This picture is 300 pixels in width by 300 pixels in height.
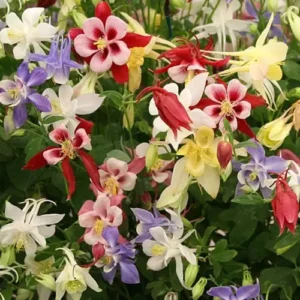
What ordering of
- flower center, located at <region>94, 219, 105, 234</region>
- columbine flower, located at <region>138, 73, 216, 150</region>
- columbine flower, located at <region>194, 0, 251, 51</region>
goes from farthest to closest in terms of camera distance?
1. columbine flower, located at <region>194, 0, 251, 51</region>
2. flower center, located at <region>94, 219, 105, 234</region>
3. columbine flower, located at <region>138, 73, 216, 150</region>

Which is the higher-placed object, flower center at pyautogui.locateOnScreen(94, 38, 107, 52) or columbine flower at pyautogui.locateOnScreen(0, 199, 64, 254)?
flower center at pyautogui.locateOnScreen(94, 38, 107, 52)

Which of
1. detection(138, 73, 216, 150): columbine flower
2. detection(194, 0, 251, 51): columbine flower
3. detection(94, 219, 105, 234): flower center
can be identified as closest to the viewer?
detection(138, 73, 216, 150): columbine flower

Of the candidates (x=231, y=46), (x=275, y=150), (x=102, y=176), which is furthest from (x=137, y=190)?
(x=231, y=46)

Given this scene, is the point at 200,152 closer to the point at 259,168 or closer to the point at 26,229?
the point at 259,168

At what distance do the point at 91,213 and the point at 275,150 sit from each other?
0.21 metres

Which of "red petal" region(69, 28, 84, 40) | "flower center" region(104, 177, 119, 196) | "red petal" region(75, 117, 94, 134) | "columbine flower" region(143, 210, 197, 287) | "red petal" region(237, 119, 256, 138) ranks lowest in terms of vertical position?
"columbine flower" region(143, 210, 197, 287)

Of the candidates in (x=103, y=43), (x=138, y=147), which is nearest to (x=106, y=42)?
(x=103, y=43)

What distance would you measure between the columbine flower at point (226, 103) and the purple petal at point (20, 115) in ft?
0.58

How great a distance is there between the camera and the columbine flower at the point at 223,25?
2.97ft

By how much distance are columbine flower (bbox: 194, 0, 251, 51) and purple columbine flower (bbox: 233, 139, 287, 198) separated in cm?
22

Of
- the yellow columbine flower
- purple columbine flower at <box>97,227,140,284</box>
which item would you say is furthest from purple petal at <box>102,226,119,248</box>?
the yellow columbine flower

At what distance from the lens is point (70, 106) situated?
73 cm

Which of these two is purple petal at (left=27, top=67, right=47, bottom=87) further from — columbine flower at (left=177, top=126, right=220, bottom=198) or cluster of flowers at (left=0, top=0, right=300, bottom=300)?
columbine flower at (left=177, top=126, right=220, bottom=198)

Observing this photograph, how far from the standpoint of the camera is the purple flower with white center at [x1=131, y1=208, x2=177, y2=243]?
746mm
